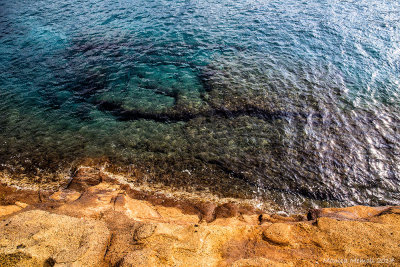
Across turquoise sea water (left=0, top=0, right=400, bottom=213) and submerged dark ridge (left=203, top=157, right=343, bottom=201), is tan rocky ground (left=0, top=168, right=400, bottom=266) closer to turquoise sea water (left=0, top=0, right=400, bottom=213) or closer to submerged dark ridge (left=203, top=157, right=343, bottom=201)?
submerged dark ridge (left=203, top=157, right=343, bottom=201)

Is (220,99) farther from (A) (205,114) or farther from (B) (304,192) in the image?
(B) (304,192)

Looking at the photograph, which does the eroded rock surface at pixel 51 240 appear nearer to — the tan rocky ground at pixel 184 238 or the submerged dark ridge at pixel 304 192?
the tan rocky ground at pixel 184 238

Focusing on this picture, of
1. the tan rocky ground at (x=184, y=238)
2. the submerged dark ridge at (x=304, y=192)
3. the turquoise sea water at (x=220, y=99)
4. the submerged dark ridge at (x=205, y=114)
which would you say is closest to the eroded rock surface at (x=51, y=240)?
the tan rocky ground at (x=184, y=238)

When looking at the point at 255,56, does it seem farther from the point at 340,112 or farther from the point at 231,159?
the point at 231,159

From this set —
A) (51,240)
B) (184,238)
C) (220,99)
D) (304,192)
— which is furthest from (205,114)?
(51,240)

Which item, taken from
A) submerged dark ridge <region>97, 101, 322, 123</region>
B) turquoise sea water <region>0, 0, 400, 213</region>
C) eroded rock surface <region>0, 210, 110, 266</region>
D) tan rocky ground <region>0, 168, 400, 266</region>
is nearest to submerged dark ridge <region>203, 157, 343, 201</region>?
turquoise sea water <region>0, 0, 400, 213</region>
